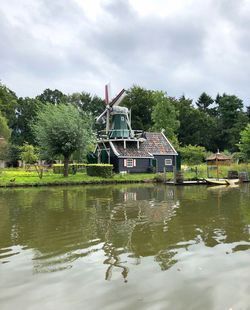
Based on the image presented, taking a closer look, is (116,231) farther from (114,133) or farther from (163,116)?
(163,116)

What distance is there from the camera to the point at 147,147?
4784 centimetres

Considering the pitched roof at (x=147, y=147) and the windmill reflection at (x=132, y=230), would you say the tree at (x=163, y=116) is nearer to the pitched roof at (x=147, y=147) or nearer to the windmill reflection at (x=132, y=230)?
the pitched roof at (x=147, y=147)

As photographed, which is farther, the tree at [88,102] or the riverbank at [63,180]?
the tree at [88,102]

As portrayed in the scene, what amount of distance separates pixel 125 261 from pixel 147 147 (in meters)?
40.0

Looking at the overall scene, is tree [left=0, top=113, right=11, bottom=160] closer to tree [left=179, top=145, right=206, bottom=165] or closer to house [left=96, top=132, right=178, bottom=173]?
house [left=96, top=132, right=178, bottom=173]

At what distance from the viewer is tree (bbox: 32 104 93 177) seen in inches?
1483

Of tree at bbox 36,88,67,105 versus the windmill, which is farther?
tree at bbox 36,88,67,105

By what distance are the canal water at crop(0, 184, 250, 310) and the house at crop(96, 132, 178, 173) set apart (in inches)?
1189

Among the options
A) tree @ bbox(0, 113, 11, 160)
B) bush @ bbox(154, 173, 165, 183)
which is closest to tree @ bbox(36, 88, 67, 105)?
tree @ bbox(0, 113, 11, 160)

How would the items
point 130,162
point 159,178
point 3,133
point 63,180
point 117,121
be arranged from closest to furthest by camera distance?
1. point 63,180
2. point 159,178
3. point 130,162
4. point 3,133
5. point 117,121

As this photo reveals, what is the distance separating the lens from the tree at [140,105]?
74.9m

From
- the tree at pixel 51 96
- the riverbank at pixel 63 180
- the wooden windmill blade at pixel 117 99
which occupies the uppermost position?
the tree at pixel 51 96

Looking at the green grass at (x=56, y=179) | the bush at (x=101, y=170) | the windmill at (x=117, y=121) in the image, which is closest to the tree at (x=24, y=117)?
the windmill at (x=117, y=121)

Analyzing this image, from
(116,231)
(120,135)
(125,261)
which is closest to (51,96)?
(120,135)
